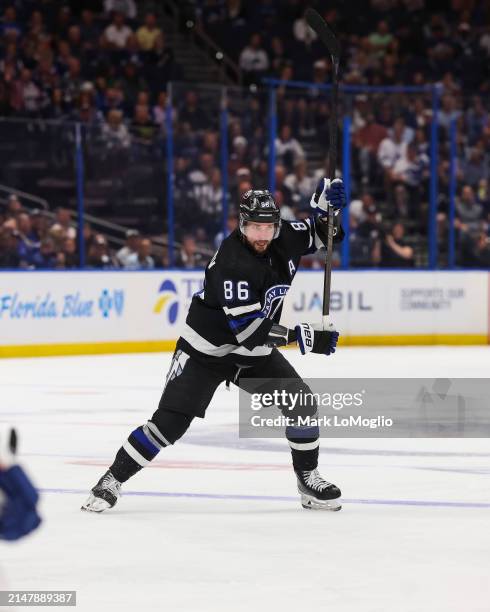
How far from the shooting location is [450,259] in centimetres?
1656

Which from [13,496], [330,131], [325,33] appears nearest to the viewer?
[13,496]

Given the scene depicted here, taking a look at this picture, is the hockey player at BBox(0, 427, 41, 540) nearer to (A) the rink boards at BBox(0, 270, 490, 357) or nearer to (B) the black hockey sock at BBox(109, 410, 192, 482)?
(B) the black hockey sock at BBox(109, 410, 192, 482)

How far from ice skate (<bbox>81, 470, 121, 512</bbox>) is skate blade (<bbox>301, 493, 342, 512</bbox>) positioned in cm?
79

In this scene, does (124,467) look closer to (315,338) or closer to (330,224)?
(315,338)

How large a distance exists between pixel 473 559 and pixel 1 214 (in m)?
9.31

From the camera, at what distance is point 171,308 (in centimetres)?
1540

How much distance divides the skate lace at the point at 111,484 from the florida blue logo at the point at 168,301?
368 inches

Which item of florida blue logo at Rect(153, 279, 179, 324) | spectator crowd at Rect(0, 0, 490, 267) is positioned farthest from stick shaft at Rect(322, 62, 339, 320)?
florida blue logo at Rect(153, 279, 179, 324)

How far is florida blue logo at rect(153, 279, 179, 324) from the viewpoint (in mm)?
15297

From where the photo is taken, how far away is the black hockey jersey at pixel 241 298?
228 inches

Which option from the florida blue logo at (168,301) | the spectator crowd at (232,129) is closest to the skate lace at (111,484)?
the spectator crowd at (232,129)

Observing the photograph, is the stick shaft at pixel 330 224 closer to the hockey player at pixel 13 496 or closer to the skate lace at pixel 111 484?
the skate lace at pixel 111 484

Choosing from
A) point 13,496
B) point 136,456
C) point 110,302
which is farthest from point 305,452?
point 110,302

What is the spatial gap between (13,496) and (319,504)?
3.33 m
